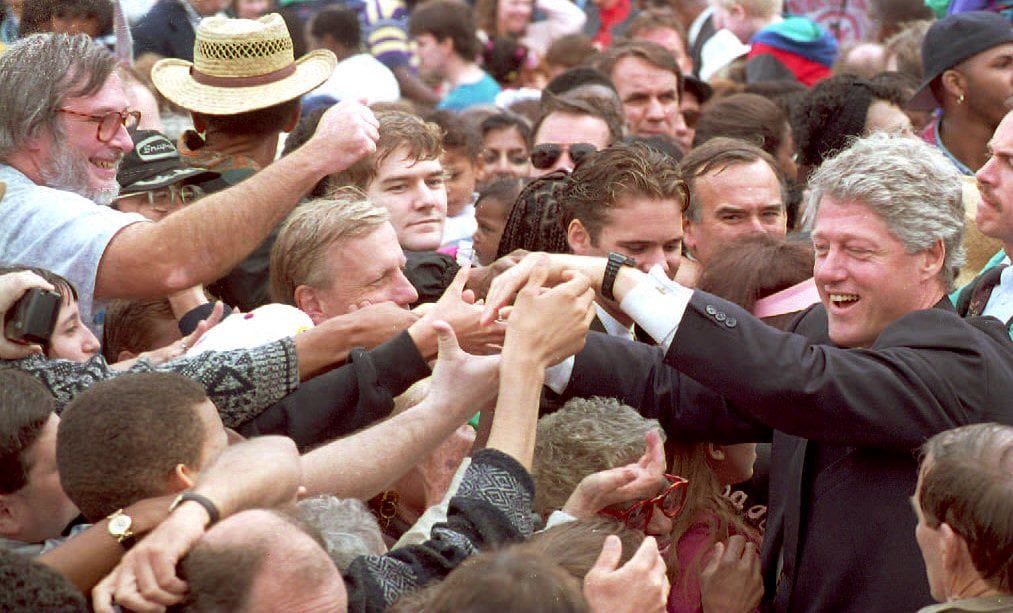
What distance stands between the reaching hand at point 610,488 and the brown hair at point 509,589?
1115 mm

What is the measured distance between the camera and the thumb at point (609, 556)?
2885 mm

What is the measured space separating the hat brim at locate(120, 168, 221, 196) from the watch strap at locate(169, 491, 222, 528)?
7.51ft

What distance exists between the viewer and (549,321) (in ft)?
11.8

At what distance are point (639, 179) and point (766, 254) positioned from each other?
0.51m

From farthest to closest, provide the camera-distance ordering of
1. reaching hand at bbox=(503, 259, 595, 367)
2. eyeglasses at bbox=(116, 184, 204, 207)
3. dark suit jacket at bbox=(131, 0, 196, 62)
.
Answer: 1. dark suit jacket at bbox=(131, 0, 196, 62)
2. eyeglasses at bbox=(116, 184, 204, 207)
3. reaching hand at bbox=(503, 259, 595, 367)

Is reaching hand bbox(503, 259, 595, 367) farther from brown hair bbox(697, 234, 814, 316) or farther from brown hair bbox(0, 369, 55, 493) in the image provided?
brown hair bbox(0, 369, 55, 493)

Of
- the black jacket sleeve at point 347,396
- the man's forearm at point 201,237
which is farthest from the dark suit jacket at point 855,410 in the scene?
the man's forearm at point 201,237

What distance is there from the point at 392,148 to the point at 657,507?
1.97 meters

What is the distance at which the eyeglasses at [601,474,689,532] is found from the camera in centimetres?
366

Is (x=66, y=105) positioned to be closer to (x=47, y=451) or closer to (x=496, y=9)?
(x=47, y=451)

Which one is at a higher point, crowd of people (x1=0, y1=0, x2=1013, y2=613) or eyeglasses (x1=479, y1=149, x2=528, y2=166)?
crowd of people (x1=0, y1=0, x2=1013, y2=613)

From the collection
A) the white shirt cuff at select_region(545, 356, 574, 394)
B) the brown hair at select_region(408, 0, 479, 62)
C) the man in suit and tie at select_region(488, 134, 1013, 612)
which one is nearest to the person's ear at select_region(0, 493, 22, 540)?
the man in suit and tie at select_region(488, 134, 1013, 612)

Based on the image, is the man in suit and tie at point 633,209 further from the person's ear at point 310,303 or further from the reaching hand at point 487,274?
the person's ear at point 310,303

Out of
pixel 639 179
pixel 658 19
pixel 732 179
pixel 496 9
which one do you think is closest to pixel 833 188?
pixel 639 179
